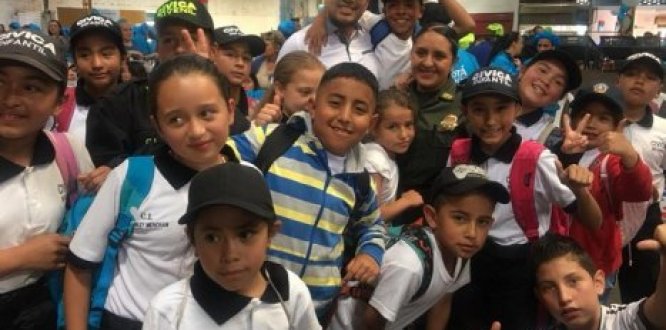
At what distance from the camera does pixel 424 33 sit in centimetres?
288

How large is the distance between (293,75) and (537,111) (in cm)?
130

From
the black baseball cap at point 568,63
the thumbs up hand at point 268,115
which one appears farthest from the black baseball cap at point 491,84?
the thumbs up hand at point 268,115

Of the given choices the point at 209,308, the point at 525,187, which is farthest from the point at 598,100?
the point at 209,308

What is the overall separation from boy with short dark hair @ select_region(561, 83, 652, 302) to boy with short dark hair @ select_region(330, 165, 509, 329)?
622 millimetres

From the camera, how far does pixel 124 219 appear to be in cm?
169

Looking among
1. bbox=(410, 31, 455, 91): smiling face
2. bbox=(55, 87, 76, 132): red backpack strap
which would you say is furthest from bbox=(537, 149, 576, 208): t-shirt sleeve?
bbox=(55, 87, 76, 132): red backpack strap

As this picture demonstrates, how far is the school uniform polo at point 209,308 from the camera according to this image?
60.1 inches

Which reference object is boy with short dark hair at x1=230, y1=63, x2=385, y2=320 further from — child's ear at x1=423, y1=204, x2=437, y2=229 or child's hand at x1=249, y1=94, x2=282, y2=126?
child's ear at x1=423, y1=204, x2=437, y2=229

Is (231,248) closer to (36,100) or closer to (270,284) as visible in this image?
(270,284)

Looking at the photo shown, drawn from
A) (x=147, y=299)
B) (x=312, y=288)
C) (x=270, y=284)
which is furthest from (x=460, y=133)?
(x=147, y=299)

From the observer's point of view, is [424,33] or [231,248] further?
[424,33]

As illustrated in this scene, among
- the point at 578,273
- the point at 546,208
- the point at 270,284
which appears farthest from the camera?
the point at 546,208

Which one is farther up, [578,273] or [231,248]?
[231,248]

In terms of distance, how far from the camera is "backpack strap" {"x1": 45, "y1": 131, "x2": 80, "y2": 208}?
1.97 metres
